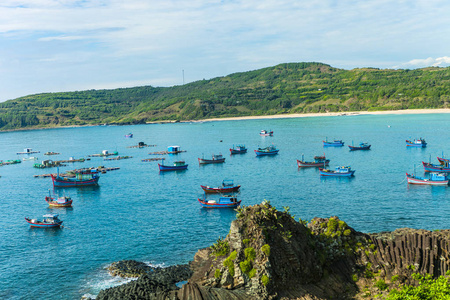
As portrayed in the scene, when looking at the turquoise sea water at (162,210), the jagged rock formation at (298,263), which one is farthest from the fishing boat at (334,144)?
the jagged rock formation at (298,263)

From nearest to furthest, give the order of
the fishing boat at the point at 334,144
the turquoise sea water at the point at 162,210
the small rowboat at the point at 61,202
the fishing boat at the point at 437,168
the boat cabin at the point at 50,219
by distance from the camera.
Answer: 1. the turquoise sea water at the point at 162,210
2. the boat cabin at the point at 50,219
3. the small rowboat at the point at 61,202
4. the fishing boat at the point at 437,168
5. the fishing boat at the point at 334,144

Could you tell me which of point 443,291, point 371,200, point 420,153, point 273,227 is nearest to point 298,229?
point 273,227

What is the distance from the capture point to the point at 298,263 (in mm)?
34625

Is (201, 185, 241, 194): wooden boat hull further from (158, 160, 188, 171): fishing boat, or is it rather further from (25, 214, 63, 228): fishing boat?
(158, 160, 188, 171): fishing boat

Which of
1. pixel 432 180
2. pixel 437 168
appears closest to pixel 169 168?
pixel 432 180

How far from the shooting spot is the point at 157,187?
105 m

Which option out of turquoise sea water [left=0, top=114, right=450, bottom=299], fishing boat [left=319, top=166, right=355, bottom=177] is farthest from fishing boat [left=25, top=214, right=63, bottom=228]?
fishing boat [left=319, top=166, right=355, bottom=177]

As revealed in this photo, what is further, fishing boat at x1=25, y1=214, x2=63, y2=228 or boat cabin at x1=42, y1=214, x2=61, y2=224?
boat cabin at x1=42, y1=214, x2=61, y2=224

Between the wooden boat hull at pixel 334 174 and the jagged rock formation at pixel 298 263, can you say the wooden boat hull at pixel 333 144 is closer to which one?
the wooden boat hull at pixel 334 174

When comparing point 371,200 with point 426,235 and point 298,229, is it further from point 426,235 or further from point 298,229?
point 298,229

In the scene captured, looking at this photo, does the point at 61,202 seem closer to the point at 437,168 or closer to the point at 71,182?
the point at 71,182

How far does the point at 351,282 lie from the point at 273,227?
360 inches

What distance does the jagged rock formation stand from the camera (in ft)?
108

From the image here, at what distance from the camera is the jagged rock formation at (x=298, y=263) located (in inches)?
1294
